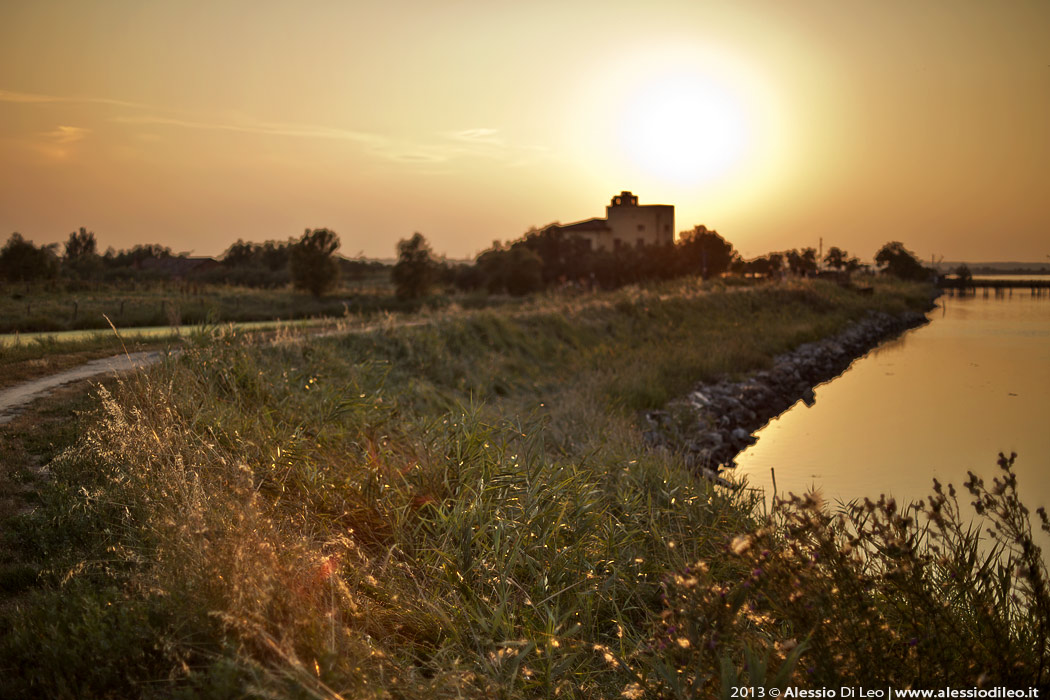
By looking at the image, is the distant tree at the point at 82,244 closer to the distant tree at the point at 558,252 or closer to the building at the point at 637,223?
the distant tree at the point at 558,252

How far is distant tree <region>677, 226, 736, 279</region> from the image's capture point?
2361 inches

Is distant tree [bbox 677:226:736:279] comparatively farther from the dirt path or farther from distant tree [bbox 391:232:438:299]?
the dirt path

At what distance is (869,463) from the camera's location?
11492 millimetres

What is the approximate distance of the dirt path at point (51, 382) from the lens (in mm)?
6848

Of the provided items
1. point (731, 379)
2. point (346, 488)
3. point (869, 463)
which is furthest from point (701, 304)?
point (346, 488)

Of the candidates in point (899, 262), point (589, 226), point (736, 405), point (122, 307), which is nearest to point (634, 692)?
point (736, 405)

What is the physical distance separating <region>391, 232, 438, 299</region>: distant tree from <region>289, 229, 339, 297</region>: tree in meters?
4.92

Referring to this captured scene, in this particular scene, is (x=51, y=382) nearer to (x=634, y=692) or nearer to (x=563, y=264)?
(x=634, y=692)

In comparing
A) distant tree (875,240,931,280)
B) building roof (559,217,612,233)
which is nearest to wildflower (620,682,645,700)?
building roof (559,217,612,233)

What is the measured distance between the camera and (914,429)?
13.9 meters

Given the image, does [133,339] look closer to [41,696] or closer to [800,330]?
[41,696]

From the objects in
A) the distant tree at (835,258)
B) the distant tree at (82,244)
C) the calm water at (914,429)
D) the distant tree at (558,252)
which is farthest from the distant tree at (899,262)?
the distant tree at (82,244)

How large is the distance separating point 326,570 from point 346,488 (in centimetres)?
171

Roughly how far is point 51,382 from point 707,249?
5969cm
